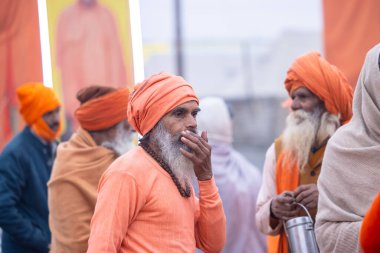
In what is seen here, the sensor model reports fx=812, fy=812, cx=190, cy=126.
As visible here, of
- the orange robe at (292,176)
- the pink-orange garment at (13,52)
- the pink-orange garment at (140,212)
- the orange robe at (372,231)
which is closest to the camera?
the orange robe at (372,231)

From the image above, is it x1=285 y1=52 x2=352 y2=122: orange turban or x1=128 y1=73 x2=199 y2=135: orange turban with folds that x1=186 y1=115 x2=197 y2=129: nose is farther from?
x1=285 y1=52 x2=352 y2=122: orange turban

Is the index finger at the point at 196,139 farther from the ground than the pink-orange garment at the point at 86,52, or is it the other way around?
the index finger at the point at 196,139

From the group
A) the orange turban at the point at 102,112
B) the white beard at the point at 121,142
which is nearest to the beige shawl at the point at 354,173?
the white beard at the point at 121,142

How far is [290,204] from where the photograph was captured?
15.5 feet

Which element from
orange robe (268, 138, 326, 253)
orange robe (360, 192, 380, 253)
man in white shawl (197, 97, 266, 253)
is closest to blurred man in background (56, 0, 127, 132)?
man in white shawl (197, 97, 266, 253)

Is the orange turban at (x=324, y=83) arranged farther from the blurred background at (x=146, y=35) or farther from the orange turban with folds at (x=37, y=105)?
the orange turban with folds at (x=37, y=105)

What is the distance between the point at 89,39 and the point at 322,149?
11.6 ft

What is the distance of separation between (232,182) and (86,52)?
2078 millimetres

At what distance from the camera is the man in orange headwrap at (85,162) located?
Result: 5.21 meters

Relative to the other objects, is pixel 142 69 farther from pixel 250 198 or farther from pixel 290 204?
pixel 290 204

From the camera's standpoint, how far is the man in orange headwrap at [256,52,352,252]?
4797 mm

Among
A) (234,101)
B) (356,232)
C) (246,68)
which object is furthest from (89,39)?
(356,232)

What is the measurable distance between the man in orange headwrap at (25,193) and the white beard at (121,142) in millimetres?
1016

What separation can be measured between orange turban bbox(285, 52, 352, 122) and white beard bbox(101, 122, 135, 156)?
1165 mm
